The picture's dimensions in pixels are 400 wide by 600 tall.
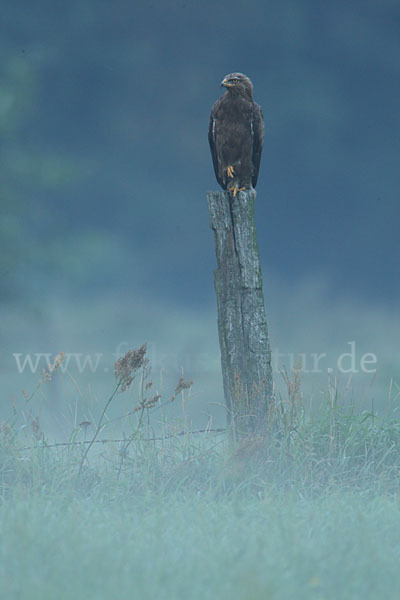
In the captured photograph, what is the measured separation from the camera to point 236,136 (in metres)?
5.84

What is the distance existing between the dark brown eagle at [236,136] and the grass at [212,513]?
227cm

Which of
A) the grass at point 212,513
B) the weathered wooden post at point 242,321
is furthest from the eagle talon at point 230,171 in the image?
the grass at point 212,513

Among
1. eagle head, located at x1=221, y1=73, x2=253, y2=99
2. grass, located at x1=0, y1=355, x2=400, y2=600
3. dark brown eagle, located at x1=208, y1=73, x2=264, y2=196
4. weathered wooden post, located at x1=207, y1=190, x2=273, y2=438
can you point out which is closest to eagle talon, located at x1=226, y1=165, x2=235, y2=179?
dark brown eagle, located at x1=208, y1=73, x2=264, y2=196

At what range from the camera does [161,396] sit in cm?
449

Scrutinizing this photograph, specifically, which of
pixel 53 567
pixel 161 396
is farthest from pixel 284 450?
pixel 53 567

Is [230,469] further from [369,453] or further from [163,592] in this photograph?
[163,592]

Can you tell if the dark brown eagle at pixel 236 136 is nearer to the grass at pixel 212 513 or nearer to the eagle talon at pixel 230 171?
the eagle talon at pixel 230 171

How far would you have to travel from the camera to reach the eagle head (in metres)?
5.64

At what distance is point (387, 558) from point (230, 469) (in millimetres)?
1654

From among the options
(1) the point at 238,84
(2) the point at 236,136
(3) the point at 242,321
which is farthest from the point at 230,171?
Answer: (3) the point at 242,321

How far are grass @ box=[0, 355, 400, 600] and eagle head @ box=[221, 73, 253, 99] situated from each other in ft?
9.16

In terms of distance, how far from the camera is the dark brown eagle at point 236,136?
5.78 m

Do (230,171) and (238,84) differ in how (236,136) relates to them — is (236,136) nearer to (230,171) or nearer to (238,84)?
(230,171)

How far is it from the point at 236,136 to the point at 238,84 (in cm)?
46
